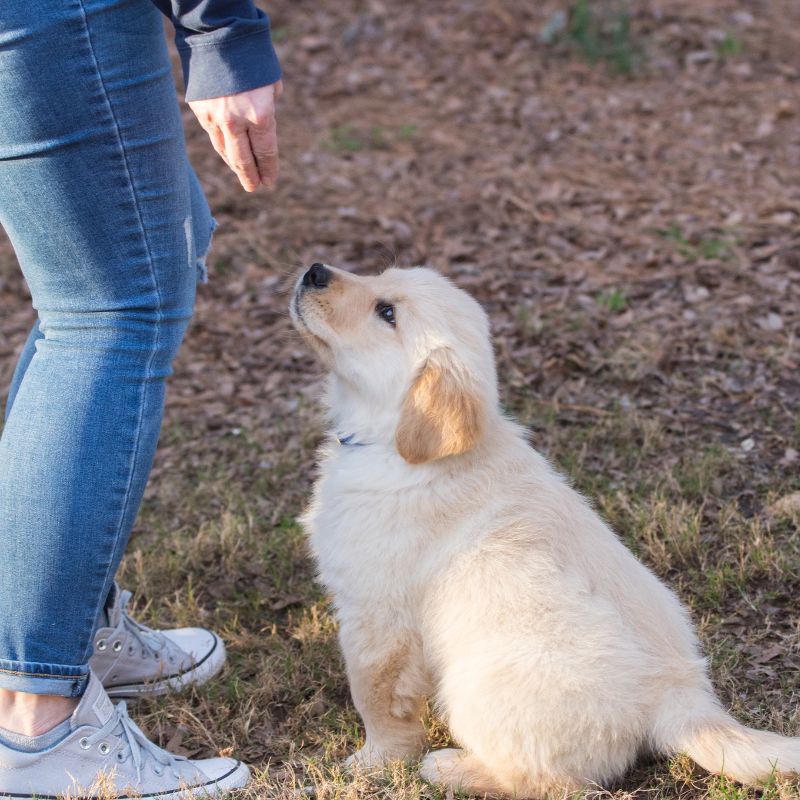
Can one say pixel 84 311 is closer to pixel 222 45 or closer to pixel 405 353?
pixel 222 45

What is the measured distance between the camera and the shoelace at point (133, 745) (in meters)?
2.25

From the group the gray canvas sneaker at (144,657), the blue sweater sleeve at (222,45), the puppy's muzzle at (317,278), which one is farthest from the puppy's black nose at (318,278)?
the gray canvas sneaker at (144,657)

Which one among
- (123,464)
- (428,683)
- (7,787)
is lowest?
(428,683)

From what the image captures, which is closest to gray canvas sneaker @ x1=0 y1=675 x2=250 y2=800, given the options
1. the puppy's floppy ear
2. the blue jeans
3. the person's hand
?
the blue jeans

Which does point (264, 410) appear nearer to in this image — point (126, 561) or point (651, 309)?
point (126, 561)

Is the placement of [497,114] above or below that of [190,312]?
below

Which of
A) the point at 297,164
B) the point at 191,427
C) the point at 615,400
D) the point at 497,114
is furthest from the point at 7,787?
the point at 497,114

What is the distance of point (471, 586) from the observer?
2.30 metres

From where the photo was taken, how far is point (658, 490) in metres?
3.44

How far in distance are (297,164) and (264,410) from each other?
274 cm

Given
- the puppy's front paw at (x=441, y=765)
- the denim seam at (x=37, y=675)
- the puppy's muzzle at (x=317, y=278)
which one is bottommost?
the puppy's front paw at (x=441, y=765)

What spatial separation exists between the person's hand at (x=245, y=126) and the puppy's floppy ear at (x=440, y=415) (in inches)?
23.8

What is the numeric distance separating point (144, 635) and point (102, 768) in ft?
1.92

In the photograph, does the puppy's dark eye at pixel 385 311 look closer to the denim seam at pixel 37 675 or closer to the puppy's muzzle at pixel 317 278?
the puppy's muzzle at pixel 317 278
